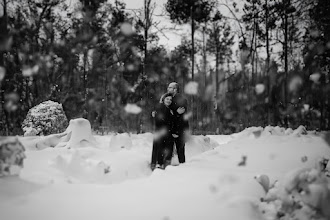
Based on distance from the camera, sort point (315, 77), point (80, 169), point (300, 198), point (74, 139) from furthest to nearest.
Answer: point (315, 77), point (74, 139), point (80, 169), point (300, 198)

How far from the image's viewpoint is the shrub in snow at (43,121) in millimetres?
8531

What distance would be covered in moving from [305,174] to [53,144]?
19.3 feet

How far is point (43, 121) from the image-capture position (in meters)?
8.62

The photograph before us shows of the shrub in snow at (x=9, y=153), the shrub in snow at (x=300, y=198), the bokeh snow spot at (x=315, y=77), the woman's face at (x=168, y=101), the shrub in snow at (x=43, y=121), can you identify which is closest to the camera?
the shrub in snow at (x=300, y=198)

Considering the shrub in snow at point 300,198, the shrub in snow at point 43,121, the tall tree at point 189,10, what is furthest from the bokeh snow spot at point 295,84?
the shrub in snow at point 300,198

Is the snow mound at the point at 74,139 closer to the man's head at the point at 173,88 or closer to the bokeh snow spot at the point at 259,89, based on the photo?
the man's head at the point at 173,88

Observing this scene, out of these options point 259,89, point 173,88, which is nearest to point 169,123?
point 173,88

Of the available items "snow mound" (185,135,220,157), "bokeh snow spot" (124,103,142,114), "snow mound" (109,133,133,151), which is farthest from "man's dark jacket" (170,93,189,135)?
"bokeh snow spot" (124,103,142,114)

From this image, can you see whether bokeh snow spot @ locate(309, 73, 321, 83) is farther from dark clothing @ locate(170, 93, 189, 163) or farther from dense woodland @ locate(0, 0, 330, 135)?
dark clothing @ locate(170, 93, 189, 163)

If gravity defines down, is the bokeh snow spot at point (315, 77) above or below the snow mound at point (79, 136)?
above

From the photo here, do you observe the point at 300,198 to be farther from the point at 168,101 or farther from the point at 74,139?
the point at 74,139

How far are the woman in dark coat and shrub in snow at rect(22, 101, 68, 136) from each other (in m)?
5.36

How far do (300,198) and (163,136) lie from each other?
2.77 meters

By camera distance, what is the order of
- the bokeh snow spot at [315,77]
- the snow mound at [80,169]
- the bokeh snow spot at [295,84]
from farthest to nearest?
the bokeh snow spot at [295,84], the bokeh snow spot at [315,77], the snow mound at [80,169]
